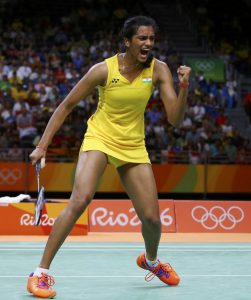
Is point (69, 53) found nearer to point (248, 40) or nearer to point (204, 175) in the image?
point (204, 175)

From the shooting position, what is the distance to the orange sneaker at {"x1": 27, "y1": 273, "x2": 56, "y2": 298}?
4.82m

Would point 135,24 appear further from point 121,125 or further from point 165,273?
point 165,273

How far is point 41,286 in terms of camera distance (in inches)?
191

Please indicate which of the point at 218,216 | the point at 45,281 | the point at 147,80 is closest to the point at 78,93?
the point at 147,80

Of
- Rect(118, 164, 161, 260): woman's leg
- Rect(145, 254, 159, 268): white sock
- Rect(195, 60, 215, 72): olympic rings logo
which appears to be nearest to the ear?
Rect(118, 164, 161, 260): woman's leg

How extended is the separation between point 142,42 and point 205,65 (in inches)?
565

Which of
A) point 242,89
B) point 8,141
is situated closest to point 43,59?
point 8,141

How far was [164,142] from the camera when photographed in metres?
15.4

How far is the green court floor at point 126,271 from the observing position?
506cm

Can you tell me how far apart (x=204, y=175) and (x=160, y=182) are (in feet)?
2.84

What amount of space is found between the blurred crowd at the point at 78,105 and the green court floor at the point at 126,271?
6.61 m

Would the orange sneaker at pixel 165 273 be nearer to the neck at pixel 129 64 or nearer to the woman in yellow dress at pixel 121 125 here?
the woman in yellow dress at pixel 121 125

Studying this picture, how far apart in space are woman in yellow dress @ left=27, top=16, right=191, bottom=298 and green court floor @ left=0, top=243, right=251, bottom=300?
1.33ft

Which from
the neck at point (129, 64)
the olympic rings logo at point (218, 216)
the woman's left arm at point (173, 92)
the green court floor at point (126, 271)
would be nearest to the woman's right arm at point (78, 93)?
the neck at point (129, 64)
